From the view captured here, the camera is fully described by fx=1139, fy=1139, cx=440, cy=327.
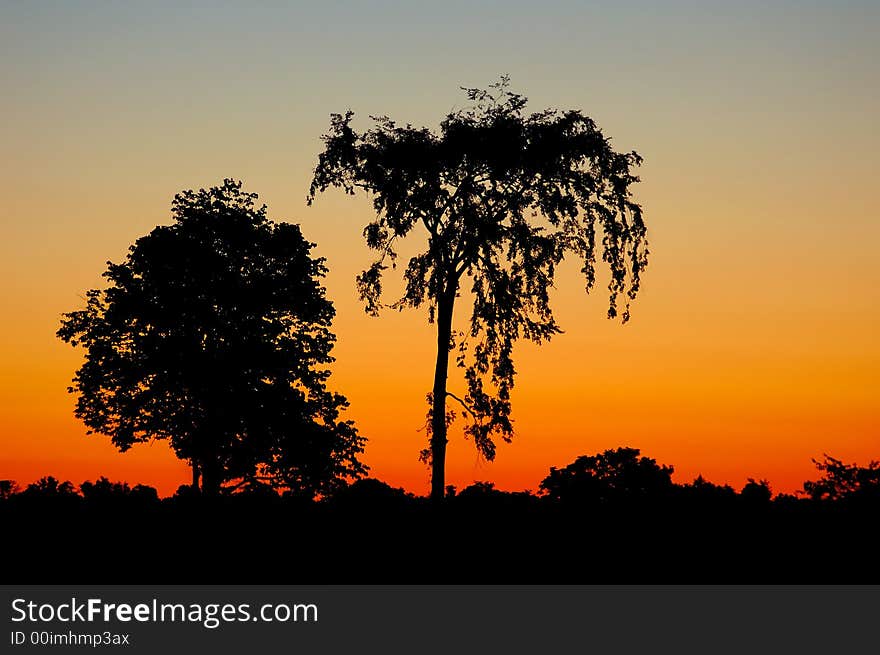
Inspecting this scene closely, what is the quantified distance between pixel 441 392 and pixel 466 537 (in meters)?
9.15

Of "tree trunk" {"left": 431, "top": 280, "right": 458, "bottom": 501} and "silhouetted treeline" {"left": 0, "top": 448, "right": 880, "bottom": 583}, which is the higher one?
"tree trunk" {"left": 431, "top": 280, "right": 458, "bottom": 501}

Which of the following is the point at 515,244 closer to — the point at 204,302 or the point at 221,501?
the point at 221,501

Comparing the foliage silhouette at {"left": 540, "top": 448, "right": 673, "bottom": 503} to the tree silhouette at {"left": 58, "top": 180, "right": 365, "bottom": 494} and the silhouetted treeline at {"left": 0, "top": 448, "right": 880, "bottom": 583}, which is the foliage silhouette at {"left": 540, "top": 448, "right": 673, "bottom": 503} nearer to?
the silhouetted treeline at {"left": 0, "top": 448, "right": 880, "bottom": 583}

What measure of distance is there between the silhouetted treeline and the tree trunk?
1186mm

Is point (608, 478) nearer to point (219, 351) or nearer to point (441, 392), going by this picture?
point (441, 392)

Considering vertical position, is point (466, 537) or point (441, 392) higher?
point (441, 392)

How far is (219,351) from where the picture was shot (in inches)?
2178

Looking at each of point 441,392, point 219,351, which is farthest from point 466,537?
point 219,351

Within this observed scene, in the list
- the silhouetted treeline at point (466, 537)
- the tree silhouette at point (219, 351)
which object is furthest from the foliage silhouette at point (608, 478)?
the tree silhouette at point (219, 351)

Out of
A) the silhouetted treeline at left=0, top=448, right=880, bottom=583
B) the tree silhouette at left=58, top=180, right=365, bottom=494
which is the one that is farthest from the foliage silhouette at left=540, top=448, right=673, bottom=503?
the tree silhouette at left=58, top=180, right=365, bottom=494

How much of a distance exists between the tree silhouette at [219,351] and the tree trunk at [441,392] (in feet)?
39.8

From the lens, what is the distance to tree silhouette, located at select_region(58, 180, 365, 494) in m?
54.5
